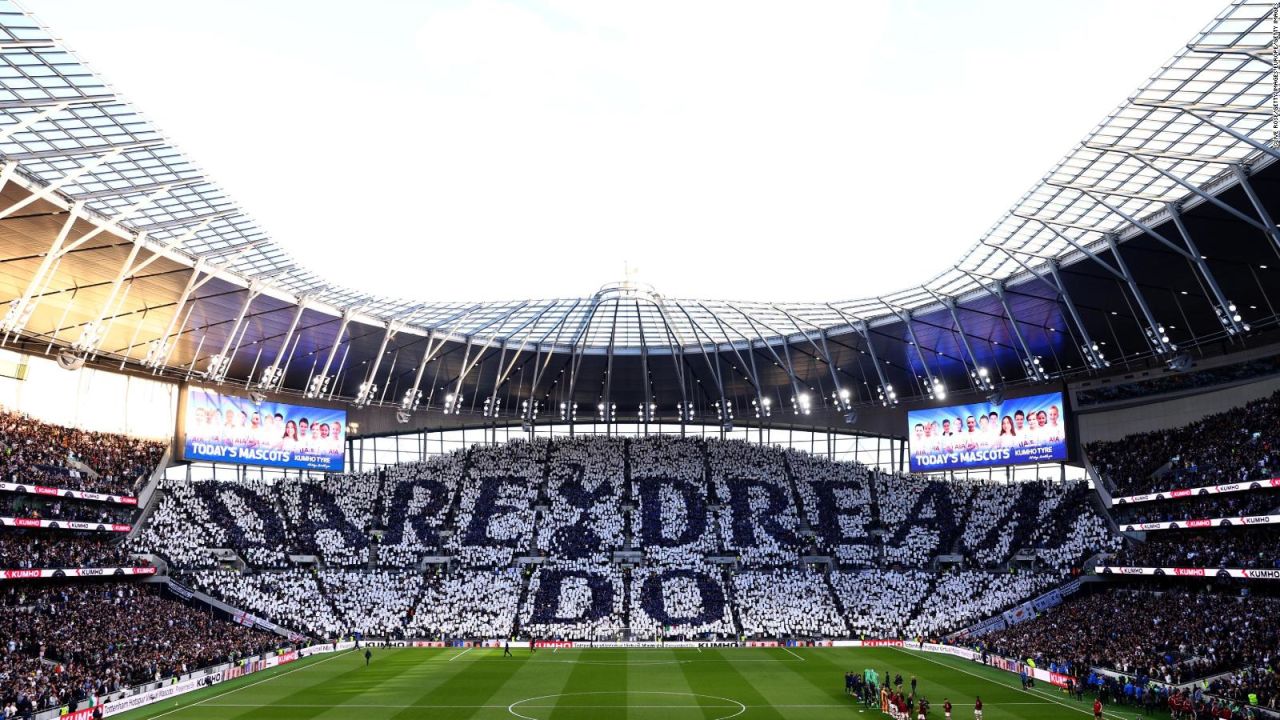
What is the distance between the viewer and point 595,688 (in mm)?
40094

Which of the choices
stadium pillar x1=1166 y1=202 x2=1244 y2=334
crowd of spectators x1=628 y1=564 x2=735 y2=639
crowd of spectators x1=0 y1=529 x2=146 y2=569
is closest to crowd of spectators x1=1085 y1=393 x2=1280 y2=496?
stadium pillar x1=1166 y1=202 x2=1244 y2=334

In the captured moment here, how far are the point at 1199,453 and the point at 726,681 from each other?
3190cm

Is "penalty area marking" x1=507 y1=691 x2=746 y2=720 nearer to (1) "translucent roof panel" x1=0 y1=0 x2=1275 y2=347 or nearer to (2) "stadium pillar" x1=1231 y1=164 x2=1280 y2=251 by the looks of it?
(1) "translucent roof panel" x1=0 y1=0 x2=1275 y2=347

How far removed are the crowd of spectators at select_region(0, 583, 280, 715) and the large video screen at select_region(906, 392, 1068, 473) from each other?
158 feet

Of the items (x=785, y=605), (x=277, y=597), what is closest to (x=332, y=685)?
(x=277, y=597)

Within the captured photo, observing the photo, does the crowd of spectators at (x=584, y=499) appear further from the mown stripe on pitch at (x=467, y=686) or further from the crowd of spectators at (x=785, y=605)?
the mown stripe on pitch at (x=467, y=686)

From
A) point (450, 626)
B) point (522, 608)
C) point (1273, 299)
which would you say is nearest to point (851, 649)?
point (522, 608)

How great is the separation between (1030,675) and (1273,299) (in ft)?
83.9

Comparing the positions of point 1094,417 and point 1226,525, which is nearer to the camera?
point 1226,525

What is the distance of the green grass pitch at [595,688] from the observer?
113 ft

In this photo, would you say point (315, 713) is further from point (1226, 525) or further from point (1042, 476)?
point (1042, 476)

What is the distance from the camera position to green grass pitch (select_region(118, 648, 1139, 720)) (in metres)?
34.5

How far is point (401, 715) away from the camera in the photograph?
3416cm

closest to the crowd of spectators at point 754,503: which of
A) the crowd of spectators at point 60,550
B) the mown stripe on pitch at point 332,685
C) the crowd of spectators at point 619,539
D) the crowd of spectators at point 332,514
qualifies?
the crowd of spectators at point 619,539
